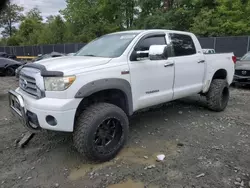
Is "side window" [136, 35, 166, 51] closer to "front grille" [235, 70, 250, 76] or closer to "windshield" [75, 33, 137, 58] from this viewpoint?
"windshield" [75, 33, 137, 58]

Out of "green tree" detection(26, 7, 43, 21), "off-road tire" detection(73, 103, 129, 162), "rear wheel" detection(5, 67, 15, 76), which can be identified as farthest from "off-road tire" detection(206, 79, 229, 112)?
"green tree" detection(26, 7, 43, 21)

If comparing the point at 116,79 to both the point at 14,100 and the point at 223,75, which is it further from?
the point at 223,75

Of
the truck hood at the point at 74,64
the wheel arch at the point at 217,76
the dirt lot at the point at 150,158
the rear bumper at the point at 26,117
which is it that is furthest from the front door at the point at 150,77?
the rear bumper at the point at 26,117

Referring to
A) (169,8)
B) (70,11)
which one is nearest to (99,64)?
(169,8)

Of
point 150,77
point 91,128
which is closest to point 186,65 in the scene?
point 150,77

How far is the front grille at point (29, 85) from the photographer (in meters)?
3.29

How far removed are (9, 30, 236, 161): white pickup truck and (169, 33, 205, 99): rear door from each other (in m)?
0.02

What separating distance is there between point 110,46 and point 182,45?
63.6 inches

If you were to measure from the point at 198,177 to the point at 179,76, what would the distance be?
6.82 feet

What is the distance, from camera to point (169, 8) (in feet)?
82.9

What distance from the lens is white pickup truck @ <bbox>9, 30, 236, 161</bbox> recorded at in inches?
119

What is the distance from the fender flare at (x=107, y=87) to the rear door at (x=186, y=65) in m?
1.26

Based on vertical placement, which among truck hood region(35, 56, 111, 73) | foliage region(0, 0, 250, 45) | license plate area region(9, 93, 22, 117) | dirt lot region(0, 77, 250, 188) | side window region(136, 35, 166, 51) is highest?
foliage region(0, 0, 250, 45)

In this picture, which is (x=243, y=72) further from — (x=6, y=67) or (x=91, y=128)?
(x=6, y=67)
